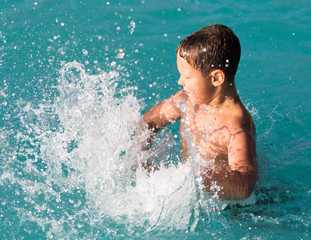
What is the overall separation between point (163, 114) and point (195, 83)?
54cm

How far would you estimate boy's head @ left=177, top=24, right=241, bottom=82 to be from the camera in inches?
87.2

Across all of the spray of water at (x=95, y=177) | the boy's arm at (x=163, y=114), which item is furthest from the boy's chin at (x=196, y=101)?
the spray of water at (x=95, y=177)

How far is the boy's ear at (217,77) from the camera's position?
2.27m

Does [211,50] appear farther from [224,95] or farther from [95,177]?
[95,177]

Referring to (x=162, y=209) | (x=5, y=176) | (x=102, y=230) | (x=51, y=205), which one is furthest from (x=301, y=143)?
(x=5, y=176)

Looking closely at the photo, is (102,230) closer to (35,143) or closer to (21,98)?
(35,143)

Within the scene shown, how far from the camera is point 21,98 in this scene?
12.4ft

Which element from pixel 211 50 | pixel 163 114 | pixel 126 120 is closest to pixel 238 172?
pixel 211 50

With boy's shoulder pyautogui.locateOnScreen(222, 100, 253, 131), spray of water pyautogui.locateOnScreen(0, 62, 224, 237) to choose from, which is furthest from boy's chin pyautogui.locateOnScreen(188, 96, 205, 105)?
spray of water pyautogui.locateOnScreen(0, 62, 224, 237)

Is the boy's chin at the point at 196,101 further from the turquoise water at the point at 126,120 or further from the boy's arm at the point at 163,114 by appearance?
the turquoise water at the point at 126,120

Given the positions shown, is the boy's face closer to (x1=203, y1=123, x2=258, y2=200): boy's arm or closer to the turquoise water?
(x1=203, y1=123, x2=258, y2=200): boy's arm

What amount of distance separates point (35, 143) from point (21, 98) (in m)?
0.70

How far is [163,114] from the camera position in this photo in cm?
281

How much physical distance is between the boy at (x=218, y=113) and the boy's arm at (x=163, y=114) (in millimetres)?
127
